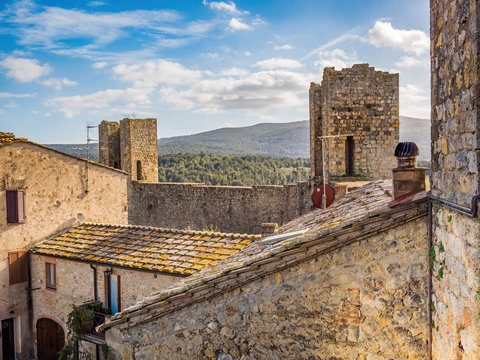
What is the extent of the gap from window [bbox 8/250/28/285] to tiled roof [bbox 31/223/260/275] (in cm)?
39

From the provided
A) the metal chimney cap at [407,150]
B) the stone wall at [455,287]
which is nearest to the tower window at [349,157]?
the metal chimney cap at [407,150]

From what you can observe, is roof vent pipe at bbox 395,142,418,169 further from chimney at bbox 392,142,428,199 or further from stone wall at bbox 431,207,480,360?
stone wall at bbox 431,207,480,360

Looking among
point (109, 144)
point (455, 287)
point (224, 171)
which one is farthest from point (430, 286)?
point (224, 171)

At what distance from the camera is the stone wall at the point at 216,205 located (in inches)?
727

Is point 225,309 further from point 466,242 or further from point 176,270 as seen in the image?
point 176,270

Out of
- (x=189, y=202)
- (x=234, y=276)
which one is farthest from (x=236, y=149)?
(x=234, y=276)

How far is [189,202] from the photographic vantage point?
69.1 ft

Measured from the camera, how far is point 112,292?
10.5 meters

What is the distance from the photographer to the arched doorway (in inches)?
463

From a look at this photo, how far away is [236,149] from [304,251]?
99.6m

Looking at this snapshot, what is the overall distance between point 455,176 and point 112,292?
9275 millimetres

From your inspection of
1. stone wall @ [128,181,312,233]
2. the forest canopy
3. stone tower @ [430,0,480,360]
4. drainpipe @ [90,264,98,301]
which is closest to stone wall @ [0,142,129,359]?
drainpipe @ [90,264,98,301]

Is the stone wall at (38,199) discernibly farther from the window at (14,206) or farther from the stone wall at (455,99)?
the stone wall at (455,99)

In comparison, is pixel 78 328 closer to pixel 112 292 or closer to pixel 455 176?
pixel 112 292
